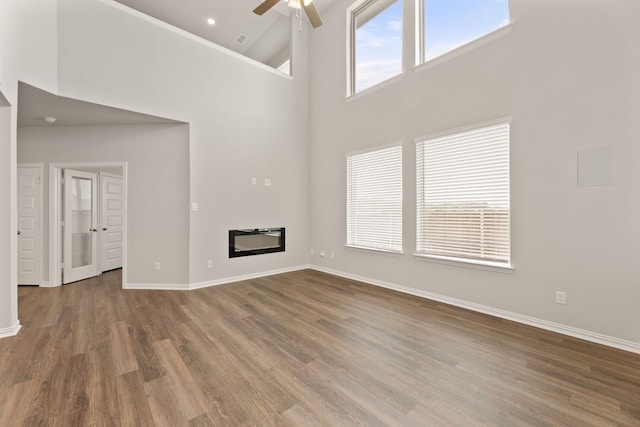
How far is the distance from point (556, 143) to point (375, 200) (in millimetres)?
2502

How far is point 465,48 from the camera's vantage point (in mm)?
3590

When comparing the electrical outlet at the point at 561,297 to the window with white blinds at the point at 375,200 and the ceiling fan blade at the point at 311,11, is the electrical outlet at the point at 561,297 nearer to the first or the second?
the window with white blinds at the point at 375,200

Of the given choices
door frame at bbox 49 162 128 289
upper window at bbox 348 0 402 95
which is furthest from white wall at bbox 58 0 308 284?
door frame at bbox 49 162 128 289

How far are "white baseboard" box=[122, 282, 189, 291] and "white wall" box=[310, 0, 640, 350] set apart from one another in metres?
3.68

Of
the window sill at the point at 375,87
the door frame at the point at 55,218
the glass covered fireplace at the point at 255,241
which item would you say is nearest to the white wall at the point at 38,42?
the door frame at the point at 55,218

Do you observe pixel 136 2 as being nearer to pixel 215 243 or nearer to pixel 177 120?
pixel 177 120

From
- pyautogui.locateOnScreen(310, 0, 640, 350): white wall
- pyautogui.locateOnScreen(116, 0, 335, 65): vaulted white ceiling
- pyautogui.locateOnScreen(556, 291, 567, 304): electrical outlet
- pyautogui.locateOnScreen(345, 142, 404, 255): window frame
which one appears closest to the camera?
pyautogui.locateOnScreen(310, 0, 640, 350): white wall

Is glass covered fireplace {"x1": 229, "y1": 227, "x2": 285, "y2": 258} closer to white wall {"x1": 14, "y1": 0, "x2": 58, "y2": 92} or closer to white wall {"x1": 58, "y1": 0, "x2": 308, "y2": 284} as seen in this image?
white wall {"x1": 58, "y1": 0, "x2": 308, "y2": 284}

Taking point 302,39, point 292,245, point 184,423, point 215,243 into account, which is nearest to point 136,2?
point 302,39

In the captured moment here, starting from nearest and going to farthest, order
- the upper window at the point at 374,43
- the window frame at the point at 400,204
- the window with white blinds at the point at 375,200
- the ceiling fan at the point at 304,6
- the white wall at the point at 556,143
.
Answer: the white wall at the point at 556,143
the ceiling fan at the point at 304,6
the window frame at the point at 400,204
the window with white blinds at the point at 375,200
the upper window at the point at 374,43

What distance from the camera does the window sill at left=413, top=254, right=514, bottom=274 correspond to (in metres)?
3.27

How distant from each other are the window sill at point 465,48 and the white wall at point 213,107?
2.81m

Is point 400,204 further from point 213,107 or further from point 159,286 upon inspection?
point 159,286

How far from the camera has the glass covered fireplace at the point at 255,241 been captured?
5.05m
